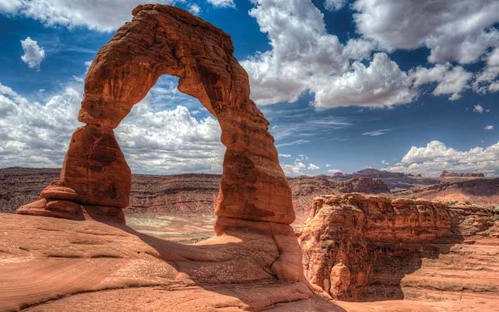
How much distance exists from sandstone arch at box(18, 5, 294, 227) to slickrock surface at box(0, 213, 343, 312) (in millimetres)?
1313

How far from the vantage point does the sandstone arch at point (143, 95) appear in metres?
10.7

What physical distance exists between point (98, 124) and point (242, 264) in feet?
21.6

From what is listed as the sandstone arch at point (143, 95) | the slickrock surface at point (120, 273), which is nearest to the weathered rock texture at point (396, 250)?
the sandstone arch at point (143, 95)

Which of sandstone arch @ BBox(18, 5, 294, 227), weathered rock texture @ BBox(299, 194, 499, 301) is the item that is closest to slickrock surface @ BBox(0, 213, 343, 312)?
sandstone arch @ BBox(18, 5, 294, 227)

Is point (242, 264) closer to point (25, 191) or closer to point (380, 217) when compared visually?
point (380, 217)

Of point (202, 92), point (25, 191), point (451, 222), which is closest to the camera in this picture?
point (202, 92)

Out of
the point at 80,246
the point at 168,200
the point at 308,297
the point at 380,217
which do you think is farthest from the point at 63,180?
the point at 168,200

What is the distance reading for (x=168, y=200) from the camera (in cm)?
9006

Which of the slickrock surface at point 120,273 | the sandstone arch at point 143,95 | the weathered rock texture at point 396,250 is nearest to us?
the slickrock surface at point 120,273

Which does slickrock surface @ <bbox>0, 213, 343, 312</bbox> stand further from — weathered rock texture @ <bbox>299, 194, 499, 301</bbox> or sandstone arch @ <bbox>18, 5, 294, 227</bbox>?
weathered rock texture @ <bbox>299, 194, 499, 301</bbox>

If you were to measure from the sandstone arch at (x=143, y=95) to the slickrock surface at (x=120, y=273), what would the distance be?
4.31ft

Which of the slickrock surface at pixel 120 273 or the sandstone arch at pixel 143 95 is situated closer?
the slickrock surface at pixel 120 273

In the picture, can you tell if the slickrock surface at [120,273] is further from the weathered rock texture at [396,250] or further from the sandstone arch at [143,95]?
the weathered rock texture at [396,250]

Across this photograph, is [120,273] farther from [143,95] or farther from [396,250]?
[396,250]
